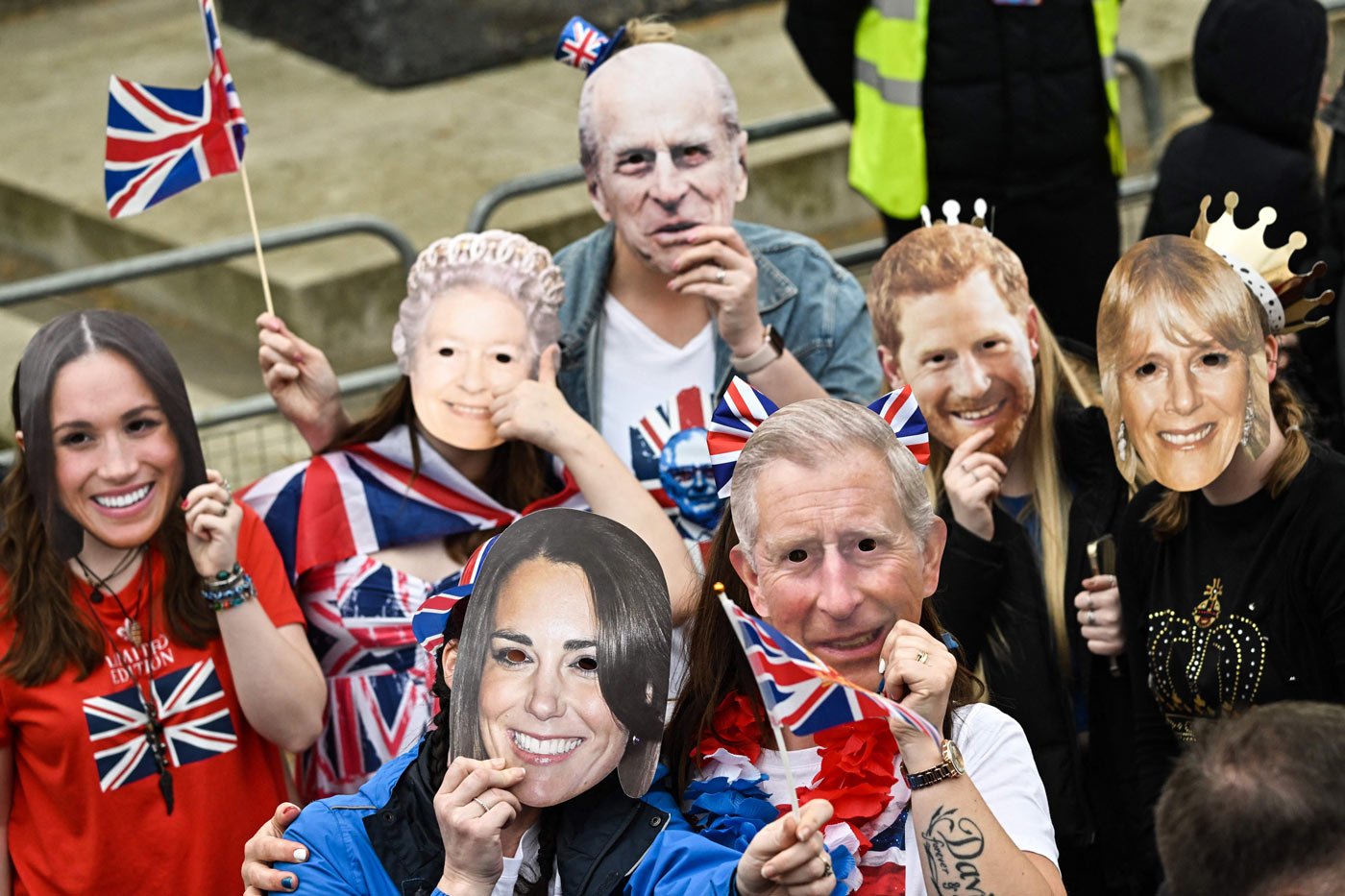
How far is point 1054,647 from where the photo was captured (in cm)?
352

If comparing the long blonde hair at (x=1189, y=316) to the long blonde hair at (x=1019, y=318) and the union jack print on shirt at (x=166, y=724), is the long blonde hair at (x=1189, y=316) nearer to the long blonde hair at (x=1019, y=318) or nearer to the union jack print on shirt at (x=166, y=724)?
the long blonde hair at (x=1019, y=318)

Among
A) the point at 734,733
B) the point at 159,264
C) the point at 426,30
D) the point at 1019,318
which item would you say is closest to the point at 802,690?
the point at 734,733

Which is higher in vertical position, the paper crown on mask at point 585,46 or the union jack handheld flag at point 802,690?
the paper crown on mask at point 585,46

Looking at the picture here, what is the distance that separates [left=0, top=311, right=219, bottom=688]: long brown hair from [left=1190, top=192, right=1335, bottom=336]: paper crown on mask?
1.96 meters

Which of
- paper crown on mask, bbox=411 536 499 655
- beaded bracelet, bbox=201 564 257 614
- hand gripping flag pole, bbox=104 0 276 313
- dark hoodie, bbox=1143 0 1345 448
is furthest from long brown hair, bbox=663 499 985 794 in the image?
dark hoodie, bbox=1143 0 1345 448

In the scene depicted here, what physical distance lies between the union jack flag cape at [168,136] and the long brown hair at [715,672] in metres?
1.67

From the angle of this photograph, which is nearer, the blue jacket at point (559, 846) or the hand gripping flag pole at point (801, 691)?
the hand gripping flag pole at point (801, 691)

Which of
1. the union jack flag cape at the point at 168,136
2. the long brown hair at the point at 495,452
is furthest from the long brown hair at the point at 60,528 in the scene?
the union jack flag cape at the point at 168,136

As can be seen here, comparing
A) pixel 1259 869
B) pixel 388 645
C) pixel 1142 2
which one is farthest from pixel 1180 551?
pixel 1142 2

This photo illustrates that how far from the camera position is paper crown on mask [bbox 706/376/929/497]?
2967 millimetres

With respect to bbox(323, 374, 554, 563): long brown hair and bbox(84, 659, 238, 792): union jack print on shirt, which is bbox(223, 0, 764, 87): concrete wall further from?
bbox(84, 659, 238, 792): union jack print on shirt

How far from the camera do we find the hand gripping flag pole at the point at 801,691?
2.61m

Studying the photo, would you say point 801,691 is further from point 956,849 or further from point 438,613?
point 438,613

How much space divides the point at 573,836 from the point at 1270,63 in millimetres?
3057
